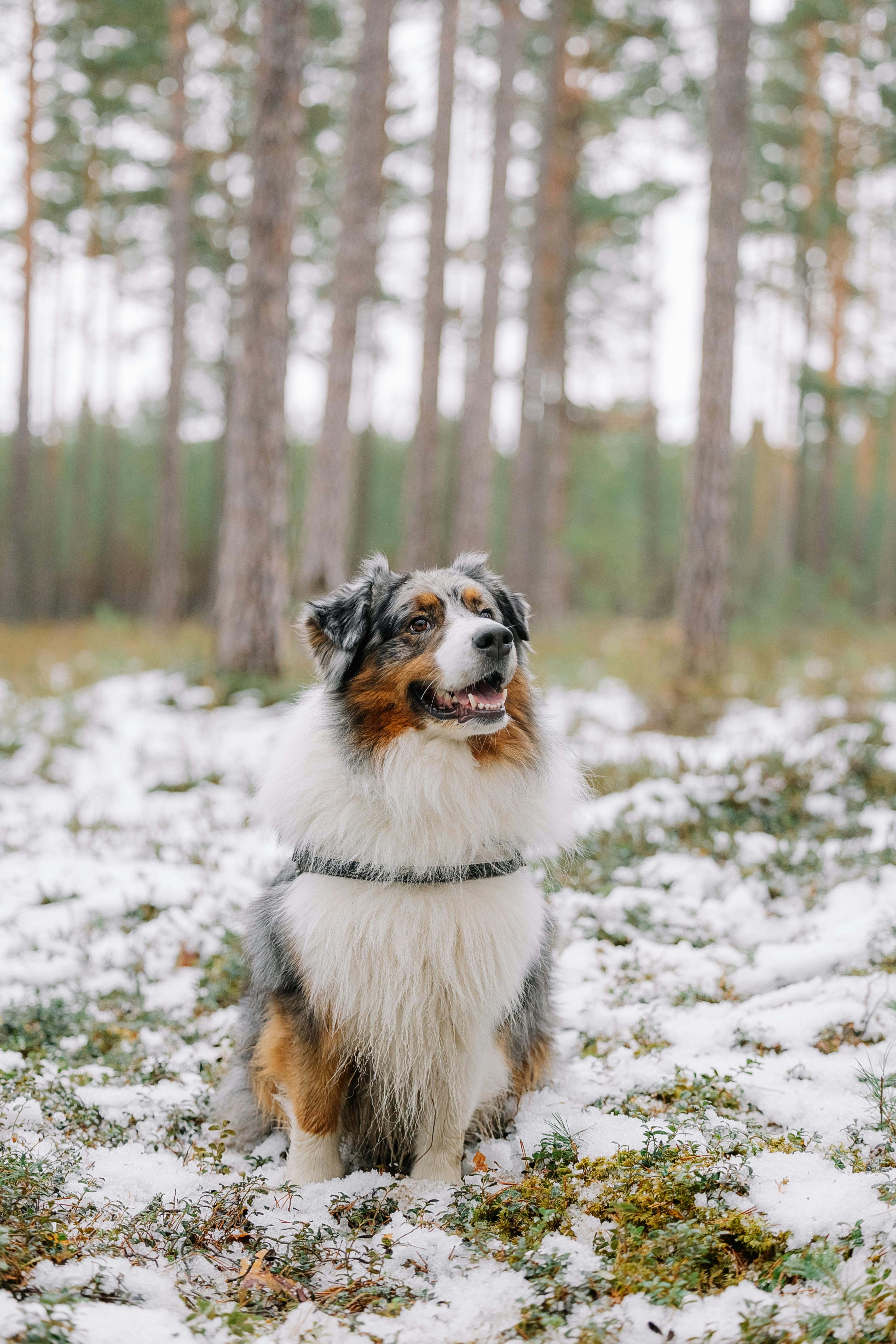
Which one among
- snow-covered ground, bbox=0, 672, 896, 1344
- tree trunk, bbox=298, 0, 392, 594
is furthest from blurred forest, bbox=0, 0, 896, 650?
snow-covered ground, bbox=0, 672, 896, 1344

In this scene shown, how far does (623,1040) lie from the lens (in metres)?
3.97

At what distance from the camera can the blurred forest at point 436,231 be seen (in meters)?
12.0

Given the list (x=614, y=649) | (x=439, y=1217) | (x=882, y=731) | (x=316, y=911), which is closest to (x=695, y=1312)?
(x=439, y=1217)

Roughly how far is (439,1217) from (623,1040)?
1.36 meters

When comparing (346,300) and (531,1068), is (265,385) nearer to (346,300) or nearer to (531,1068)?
(346,300)

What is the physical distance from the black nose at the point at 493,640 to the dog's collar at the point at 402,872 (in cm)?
68

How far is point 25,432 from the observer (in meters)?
20.4

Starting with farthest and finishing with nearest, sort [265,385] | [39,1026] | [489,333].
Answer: [489,333], [265,385], [39,1026]

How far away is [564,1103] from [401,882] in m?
1.18

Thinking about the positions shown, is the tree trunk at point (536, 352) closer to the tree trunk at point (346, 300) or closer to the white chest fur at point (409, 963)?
the tree trunk at point (346, 300)

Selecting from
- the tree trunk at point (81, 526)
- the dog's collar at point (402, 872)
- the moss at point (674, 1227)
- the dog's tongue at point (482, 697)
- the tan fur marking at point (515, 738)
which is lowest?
the moss at point (674, 1227)

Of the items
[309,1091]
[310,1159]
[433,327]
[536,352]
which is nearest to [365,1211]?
[310,1159]

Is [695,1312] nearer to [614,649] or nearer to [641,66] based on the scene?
[614,649]

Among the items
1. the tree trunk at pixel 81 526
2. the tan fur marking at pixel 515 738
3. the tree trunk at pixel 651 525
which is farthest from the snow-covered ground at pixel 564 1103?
the tree trunk at pixel 81 526
